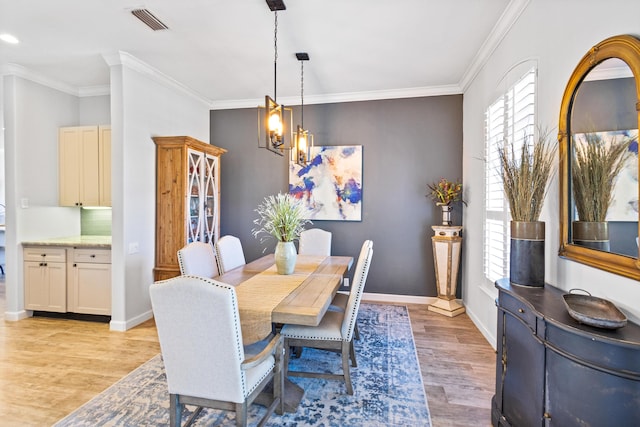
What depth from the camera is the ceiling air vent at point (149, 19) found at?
2.60 metres

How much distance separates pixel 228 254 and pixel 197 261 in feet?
1.48

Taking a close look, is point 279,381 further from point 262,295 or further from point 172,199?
point 172,199

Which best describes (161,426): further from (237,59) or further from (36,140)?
(36,140)

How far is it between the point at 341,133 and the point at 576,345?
382 cm

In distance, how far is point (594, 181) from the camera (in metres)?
1.59

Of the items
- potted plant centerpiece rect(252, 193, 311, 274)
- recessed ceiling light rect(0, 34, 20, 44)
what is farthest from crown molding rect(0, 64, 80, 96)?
potted plant centerpiece rect(252, 193, 311, 274)

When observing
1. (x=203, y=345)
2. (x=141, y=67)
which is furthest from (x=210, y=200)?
(x=203, y=345)

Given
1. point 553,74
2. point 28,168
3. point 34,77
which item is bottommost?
point 28,168

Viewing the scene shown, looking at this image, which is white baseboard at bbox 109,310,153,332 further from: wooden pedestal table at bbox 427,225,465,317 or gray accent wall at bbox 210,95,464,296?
wooden pedestal table at bbox 427,225,465,317

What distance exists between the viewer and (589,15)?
1686 mm

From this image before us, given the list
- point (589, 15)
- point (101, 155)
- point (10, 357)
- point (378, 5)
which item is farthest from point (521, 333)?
point (101, 155)

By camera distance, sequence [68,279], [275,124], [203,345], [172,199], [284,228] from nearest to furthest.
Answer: [203,345]
[275,124]
[284,228]
[68,279]
[172,199]

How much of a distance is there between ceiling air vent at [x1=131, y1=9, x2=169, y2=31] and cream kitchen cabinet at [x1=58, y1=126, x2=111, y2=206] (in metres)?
1.62

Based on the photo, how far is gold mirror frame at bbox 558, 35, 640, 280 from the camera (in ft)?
4.40
